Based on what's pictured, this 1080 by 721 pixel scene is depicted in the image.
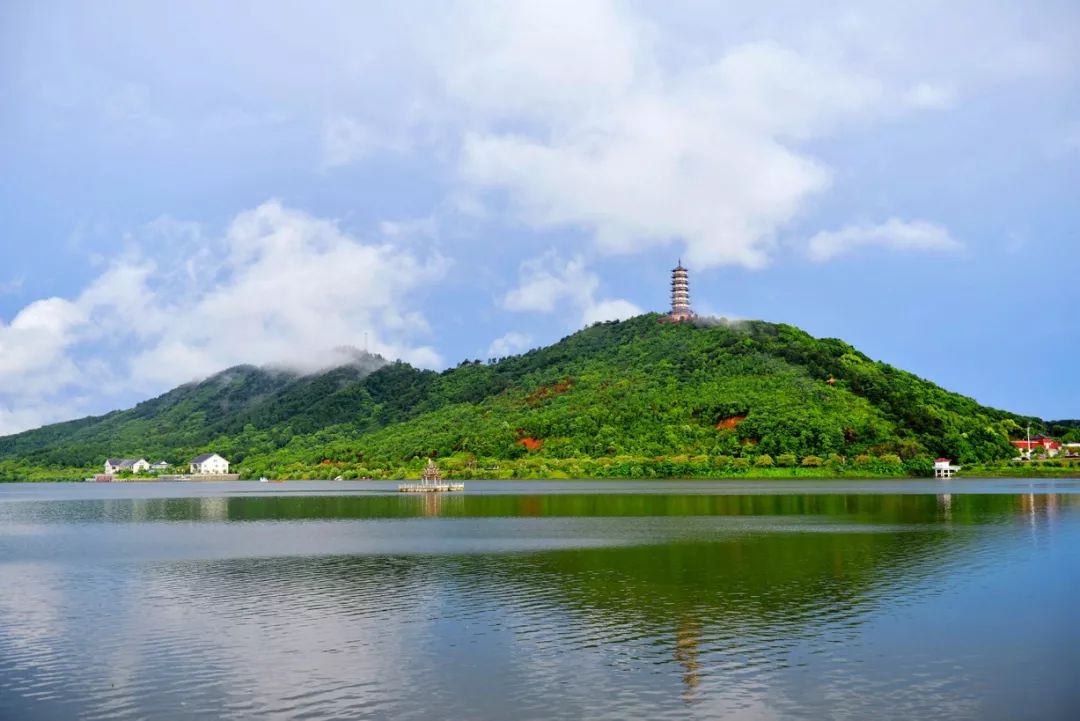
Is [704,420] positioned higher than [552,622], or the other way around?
[704,420]

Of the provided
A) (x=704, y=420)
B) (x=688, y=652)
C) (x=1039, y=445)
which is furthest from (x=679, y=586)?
(x=1039, y=445)

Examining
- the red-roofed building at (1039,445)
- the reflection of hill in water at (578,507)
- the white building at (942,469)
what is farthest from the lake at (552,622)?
the red-roofed building at (1039,445)

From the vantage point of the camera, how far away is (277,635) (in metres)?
27.1

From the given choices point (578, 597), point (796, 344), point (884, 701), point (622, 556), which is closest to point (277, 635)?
point (578, 597)

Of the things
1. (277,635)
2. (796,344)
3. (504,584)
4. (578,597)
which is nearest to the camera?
(277,635)

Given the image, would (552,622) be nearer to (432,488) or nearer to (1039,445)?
(432,488)

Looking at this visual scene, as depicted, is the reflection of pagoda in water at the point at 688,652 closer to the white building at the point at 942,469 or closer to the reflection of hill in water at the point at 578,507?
the reflection of hill in water at the point at 578,507

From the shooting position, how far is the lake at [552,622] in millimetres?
20375

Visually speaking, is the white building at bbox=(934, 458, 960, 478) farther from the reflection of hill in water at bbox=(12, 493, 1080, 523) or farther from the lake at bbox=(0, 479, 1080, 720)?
the lake at bbox=(0, 479, 1080, 720)

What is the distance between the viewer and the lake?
20.4 meters

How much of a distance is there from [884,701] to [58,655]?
2107 cm

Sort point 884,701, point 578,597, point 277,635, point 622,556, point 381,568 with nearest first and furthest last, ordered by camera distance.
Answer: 1. point 884,701
2. point 277,635
3. point 578,597
4. point 381,568
5. point 622,556

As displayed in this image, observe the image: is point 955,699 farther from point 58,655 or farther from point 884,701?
point 58,655

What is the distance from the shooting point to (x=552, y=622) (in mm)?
28359
